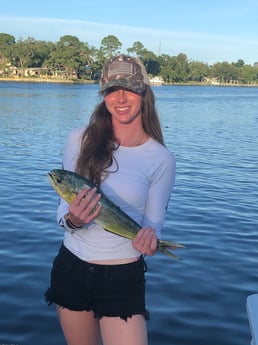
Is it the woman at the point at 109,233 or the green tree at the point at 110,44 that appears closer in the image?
the woman at the point at 109,233

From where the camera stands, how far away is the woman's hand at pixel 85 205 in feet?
9.75

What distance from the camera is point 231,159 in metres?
21.2

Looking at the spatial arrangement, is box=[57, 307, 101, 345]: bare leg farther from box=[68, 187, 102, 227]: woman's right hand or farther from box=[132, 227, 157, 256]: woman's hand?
box=[68, 187, 102, 227]: woman's right hand

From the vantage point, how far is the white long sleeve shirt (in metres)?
3.26

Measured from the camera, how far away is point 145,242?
3.11 m

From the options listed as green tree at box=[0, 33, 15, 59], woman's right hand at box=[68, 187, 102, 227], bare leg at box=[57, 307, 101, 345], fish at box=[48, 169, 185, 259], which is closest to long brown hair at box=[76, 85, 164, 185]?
fish at box=[48, 169, 185, 259]

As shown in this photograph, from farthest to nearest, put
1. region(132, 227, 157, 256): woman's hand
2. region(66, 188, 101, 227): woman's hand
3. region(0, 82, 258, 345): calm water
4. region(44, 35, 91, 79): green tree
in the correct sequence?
region(44, 35, 91, 79): green tree → region(0, 82, 258, 345): calm water → region(132, 227, 157, 256): woman's hand → region(66, 188, 101, 227): woman's hand

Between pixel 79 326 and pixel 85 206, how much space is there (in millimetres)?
861

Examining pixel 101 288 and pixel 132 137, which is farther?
pixel 132 137

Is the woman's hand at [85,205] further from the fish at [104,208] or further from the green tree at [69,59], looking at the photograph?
the green tree at [69,59]

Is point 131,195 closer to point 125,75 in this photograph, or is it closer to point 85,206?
point 85,206

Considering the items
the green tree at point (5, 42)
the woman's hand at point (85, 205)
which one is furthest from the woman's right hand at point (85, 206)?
the green tree at point (5, 42)

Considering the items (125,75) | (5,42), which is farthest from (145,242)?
(5,42)

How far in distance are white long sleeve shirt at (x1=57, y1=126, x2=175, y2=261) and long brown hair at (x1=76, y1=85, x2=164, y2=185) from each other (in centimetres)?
7
